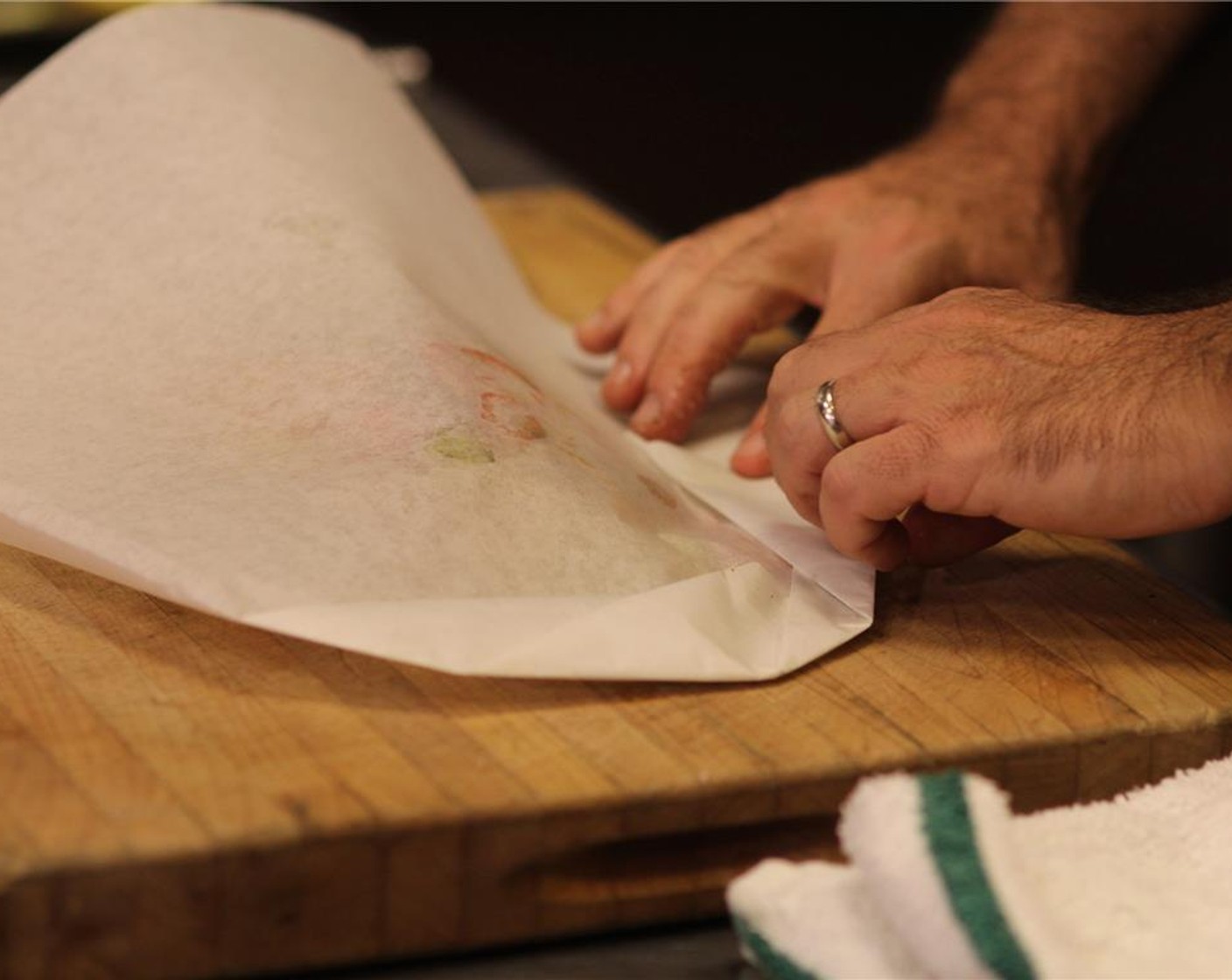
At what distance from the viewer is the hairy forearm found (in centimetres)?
111

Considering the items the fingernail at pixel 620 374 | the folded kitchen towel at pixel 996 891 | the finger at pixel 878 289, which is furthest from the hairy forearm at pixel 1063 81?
the folded kitchen towel at pixel 996 891

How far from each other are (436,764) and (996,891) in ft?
0.63

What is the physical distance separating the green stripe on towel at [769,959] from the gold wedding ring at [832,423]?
234mm

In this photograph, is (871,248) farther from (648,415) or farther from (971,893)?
(971,893)

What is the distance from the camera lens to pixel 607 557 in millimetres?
711

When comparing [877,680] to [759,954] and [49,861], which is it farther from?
[49,861]

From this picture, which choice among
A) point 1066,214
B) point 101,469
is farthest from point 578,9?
point 101,469

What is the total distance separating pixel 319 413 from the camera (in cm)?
77

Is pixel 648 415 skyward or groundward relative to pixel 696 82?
skyward

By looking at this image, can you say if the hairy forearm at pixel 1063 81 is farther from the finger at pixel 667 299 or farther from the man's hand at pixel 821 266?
the finger at pixel 667 299

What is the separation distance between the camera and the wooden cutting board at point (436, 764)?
0.55 meters

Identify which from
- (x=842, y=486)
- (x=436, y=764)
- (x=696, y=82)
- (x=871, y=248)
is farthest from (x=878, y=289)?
(x=696, y=82)

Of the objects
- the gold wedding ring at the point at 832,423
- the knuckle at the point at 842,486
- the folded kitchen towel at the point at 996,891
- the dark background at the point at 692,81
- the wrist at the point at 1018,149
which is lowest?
the dark background at the point at 692,81

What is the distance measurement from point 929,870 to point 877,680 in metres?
0.19
